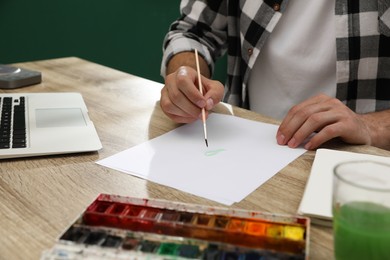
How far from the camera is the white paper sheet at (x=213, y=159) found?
0.61 metres

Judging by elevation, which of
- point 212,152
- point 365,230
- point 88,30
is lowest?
point 88,30

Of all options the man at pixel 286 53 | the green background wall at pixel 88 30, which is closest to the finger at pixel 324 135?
the man at pixel 286 53

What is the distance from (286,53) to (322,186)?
23.7 inches

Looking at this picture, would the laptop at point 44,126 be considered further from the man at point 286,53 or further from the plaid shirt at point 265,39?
the plaid shirt at point 265,39

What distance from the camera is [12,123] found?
79cm

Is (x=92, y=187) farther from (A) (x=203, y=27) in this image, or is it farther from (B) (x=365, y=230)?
(A) (x=203, y=27)

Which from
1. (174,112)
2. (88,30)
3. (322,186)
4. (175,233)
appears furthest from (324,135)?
(88,30)

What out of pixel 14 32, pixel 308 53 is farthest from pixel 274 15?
pixel 14 32

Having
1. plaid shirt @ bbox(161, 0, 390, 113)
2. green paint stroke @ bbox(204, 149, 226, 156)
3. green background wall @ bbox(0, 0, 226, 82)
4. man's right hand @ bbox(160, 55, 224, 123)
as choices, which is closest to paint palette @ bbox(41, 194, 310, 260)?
green paint stroke @ bbox(204, 149, 226, 156)

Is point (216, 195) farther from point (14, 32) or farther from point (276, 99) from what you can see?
point (14, 32)

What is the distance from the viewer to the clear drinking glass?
0.37 m

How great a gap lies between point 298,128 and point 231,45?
1.99 feet

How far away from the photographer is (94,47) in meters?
2.34

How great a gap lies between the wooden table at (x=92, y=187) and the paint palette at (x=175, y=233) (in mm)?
54
